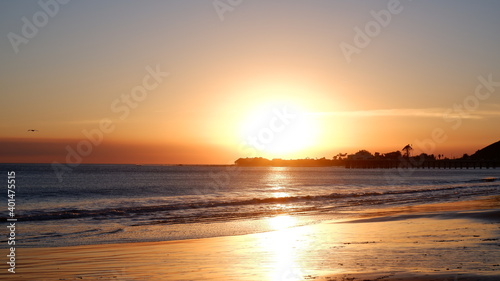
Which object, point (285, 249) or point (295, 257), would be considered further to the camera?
point (285, 249)

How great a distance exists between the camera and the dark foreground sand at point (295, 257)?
11.0 metres

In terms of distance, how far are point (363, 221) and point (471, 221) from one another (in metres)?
4.73

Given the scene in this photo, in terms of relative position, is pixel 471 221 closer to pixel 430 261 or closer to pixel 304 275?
pixel 430 261

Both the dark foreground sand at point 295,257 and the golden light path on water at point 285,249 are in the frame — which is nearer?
the dark foreground sand at point 295,257

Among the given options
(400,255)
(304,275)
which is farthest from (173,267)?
(400,255)

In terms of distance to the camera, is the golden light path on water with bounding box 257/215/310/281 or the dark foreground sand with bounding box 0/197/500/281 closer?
the dark foreground sand with bounding box 0/197/500/281

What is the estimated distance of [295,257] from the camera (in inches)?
530

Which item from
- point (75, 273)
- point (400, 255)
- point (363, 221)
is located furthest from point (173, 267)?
point (363, 221)

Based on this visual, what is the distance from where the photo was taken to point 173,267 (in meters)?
12.4

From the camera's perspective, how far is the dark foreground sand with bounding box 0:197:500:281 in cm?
1098

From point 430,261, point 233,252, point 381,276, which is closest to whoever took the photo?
point 381,276

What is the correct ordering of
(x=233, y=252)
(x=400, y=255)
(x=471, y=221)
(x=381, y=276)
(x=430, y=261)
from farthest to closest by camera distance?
(x=471, y=221), (x=233, y=252), (x=400, y=255), (x=430, y=261), (x=381, y=276)

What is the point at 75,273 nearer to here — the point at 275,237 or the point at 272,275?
the point at 272,275

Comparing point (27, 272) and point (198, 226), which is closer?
point (27, 272)
